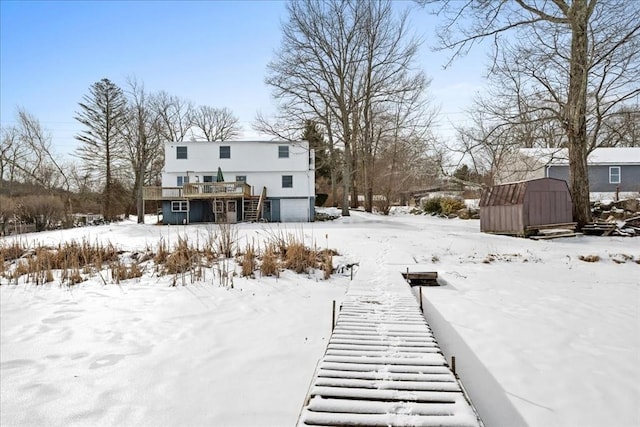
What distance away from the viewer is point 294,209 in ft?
82.6

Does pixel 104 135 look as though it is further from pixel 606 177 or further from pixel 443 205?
pixel 606 177

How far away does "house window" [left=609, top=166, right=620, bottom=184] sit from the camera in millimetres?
24828

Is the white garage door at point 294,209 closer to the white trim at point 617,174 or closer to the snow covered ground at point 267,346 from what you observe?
the snow covered ground at point 267,346

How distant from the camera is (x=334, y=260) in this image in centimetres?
929

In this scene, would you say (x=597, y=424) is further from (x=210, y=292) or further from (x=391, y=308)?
(x=210, y=292)

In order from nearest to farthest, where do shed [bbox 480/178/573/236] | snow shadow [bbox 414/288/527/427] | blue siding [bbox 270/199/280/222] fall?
snow shadow [bbox 414/288/527/427] < shed [bbox 480/178/573/236] < blue siding [bbox 270/199/280/222]

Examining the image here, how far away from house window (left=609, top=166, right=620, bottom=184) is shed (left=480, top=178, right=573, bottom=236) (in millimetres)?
16510

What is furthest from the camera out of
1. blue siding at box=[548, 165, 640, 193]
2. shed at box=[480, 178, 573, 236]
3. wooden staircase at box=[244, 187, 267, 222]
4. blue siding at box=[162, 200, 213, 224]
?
blue siding at box=[548, 165, 640, 193]

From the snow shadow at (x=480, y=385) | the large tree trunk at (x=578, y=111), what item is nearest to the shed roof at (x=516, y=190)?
the large tree trunk at (x=578, y=111)

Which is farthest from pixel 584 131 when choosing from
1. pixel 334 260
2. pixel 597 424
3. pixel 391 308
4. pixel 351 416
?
pixel 351 416

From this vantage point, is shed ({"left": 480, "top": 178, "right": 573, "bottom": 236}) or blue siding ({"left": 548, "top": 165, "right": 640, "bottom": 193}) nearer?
shed ({"left": 480, "top": 178, "right": 573, "bottom": 236})

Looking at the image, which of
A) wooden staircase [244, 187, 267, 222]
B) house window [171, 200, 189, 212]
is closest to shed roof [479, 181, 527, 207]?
wooden staircase [244, 187, 267, 222]

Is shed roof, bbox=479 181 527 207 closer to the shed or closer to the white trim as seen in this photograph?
the shed

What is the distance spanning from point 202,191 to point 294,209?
20.0 feet
